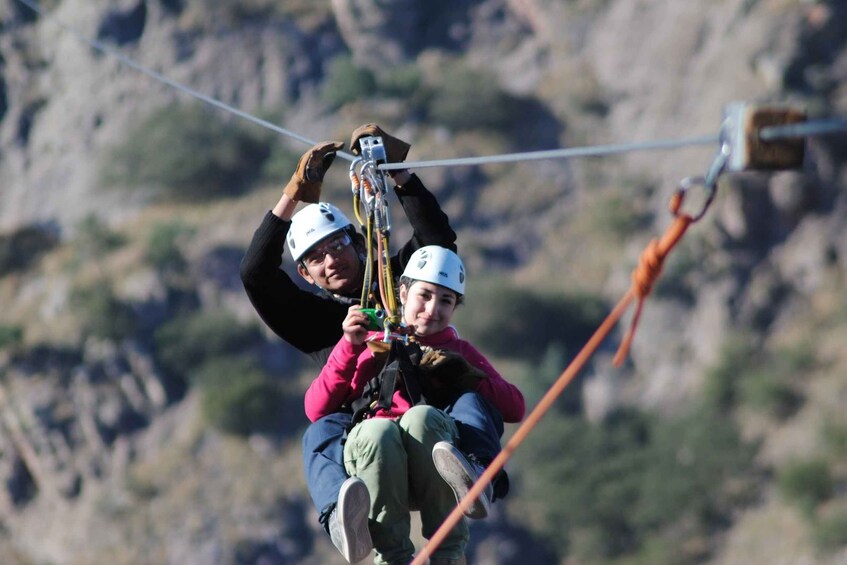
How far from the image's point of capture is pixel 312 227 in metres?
7.09

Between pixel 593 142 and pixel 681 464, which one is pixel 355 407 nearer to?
pixel 681 464

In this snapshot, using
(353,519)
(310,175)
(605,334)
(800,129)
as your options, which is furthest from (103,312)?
(800,129)

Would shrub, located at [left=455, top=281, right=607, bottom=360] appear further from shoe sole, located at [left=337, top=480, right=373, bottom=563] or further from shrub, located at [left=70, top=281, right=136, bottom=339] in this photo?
shoe sole, located at [left=337, top=480, right=373, bottom=563]

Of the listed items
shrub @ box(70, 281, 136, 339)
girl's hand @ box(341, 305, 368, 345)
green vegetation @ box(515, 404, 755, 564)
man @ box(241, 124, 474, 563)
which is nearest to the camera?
girl's hand @ box(341, 305, 368, 345)

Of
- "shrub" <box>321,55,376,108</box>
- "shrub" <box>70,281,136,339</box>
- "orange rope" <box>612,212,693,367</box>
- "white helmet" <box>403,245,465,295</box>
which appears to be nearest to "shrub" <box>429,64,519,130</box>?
"shrub" <box>321,55,376,108</box>

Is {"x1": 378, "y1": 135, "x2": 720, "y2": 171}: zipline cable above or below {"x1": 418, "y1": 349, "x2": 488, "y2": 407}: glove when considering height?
above

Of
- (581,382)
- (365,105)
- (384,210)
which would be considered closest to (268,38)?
(365,105)

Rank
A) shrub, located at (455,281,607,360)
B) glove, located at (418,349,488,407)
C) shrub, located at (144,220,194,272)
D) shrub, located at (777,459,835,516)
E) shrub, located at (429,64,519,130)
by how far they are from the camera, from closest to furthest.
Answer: glove, located at (418,349,488,407)
shrub, located at (777,459,835,516)
shrub, located at (455,281,607,360)
shrub, located at (144,220,194,272)
shrub, located at (429,64,519,130)

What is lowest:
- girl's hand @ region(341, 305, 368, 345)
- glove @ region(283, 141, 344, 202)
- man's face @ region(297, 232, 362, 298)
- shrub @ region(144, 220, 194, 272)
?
girl's hand @ region(341, 305, 368, 345)

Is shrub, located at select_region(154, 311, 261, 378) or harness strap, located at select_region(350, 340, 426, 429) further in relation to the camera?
shrub, located at select_region(154, 311, 261, 378)

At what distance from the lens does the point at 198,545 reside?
3412cm

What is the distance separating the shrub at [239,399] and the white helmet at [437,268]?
29613 mm

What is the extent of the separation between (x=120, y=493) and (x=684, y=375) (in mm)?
13537

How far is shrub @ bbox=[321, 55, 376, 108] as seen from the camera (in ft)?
144
